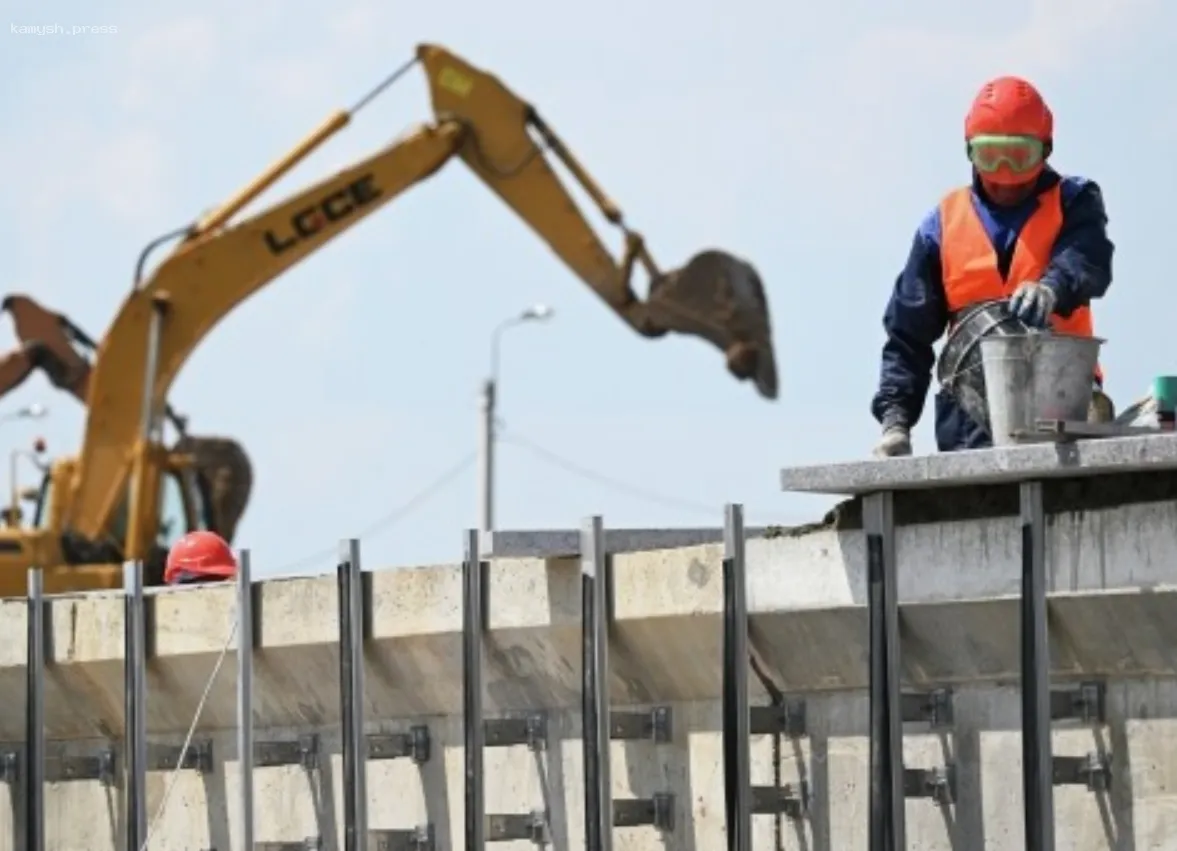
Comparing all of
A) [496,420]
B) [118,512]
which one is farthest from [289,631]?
[496,420]

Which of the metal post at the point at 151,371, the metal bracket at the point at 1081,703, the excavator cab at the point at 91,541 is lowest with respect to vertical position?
the metal bracket at the point at 1081,703

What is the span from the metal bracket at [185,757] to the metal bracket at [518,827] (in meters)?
2.10

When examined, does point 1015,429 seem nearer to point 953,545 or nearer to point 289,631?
point 953,545

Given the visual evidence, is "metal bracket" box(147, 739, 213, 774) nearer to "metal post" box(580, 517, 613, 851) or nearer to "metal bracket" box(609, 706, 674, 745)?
"metal bracket" box(609, 706, 674, 745)

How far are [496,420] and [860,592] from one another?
4099 centimetres

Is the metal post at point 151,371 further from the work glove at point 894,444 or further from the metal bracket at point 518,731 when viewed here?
the work glove at point 894,444

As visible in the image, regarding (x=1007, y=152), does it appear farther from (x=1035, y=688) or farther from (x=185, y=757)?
(x=185, y=757)

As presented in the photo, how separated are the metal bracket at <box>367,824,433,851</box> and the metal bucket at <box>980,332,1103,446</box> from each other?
13.0ft

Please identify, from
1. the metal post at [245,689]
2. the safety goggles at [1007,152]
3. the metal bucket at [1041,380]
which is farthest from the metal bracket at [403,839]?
the metal bucket at [1041,380]

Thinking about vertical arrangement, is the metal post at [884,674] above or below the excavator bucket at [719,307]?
below

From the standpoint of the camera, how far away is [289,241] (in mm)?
35250

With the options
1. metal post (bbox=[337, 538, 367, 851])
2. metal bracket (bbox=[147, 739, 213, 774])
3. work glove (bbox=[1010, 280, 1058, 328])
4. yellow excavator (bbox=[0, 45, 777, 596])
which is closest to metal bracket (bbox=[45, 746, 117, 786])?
metal bracket (bbox=[147, 739, 213, 774])

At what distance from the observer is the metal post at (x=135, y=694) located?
15336mm

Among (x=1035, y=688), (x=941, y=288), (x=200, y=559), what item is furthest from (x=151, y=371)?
(x=1035, y=688)
